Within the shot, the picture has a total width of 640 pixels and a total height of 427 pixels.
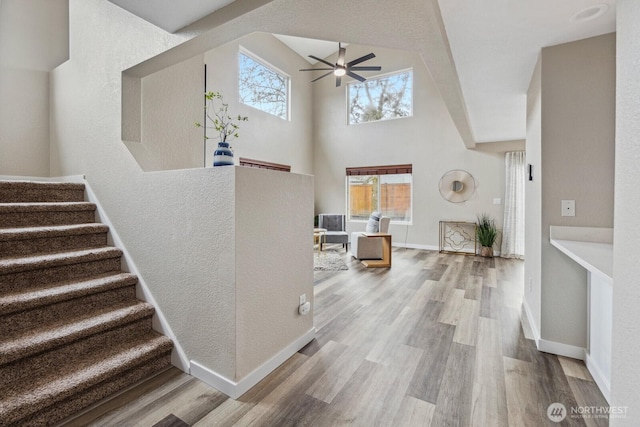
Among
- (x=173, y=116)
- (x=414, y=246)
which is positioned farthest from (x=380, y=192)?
(x=173, y=116)

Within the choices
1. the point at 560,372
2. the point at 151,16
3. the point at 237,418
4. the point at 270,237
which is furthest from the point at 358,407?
the point at 151,16

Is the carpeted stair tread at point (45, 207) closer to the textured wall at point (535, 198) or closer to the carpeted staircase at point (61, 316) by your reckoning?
the carpeted staircase at point (61, 316)

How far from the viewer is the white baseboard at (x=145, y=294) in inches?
77.1

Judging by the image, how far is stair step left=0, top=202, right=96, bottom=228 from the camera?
217 centimetres

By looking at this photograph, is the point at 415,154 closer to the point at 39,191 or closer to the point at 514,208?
the point at 514,208

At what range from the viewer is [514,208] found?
5746 millimetres

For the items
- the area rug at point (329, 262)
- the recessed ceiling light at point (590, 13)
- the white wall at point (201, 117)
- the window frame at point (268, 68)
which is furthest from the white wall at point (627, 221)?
the window frame at point (268, 68)

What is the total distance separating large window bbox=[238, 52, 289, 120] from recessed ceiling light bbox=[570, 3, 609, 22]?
18.6ft

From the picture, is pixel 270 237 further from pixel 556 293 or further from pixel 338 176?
pixel 338 176

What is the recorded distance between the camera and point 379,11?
157cm

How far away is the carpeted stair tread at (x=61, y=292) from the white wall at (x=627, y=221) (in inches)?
104

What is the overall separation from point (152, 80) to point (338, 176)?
227 inches

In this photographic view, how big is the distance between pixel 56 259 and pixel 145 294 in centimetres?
61

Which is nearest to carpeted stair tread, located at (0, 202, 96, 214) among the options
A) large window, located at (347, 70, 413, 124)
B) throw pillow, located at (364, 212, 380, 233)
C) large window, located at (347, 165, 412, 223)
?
throw pillow, located at (364, 212, 380, 233)
